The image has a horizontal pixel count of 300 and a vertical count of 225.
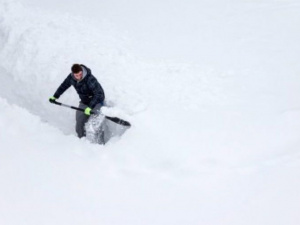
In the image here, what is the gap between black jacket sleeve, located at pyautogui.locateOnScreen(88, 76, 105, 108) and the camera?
742cm

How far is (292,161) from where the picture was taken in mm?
6086

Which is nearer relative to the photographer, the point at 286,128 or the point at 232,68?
the point at 286,128

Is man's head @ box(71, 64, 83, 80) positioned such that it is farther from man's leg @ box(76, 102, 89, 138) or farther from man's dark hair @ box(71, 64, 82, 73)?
man's leg @ box(76, 102, 89, 138)

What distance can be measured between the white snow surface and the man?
0.29 meters

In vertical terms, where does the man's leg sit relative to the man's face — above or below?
below

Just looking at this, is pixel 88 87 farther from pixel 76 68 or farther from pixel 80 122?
pixel 80 122

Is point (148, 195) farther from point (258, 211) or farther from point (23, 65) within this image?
point (23, 65)

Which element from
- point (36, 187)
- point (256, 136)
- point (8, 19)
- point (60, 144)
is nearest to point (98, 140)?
point (60, 144)

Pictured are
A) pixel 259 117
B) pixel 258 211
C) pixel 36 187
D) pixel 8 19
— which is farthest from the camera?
pixel 8 19

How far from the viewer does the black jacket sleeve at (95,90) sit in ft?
24.3

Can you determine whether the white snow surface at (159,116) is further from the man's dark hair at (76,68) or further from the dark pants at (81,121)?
the man's dark hair at (76,68)

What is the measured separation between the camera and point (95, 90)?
24.6ft

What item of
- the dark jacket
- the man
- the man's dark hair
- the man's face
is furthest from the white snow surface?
the man's dark hair

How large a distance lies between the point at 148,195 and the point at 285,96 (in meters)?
3.91
